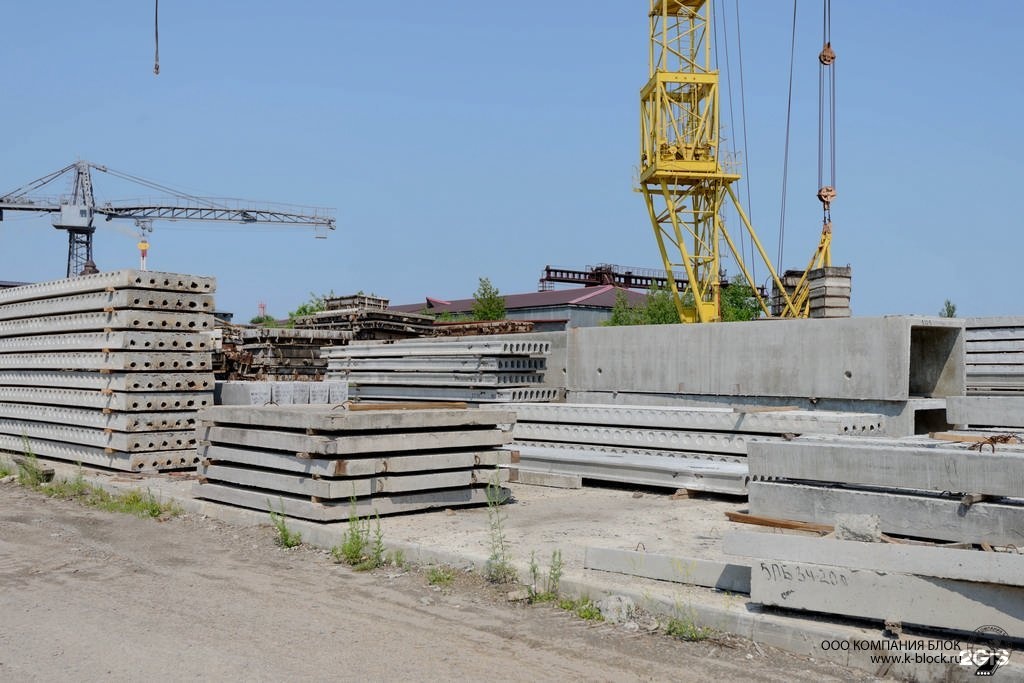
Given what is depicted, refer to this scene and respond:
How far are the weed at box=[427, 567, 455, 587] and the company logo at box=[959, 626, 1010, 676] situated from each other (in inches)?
131

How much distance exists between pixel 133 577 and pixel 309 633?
226 cm

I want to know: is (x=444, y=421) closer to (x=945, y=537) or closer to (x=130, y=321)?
(x=945, y=537)

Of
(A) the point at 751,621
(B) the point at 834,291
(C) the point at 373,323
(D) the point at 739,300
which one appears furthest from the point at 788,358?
(D) the point at 739,300

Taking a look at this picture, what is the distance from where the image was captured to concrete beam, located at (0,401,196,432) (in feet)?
38.1

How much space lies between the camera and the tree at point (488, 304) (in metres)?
45.7

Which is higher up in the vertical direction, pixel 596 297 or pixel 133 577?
pixel 596 297

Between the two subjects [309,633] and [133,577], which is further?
[133,577]

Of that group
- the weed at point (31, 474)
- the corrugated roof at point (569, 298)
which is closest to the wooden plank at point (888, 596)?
the weed at point (31, 474)

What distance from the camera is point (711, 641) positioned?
4.90 m

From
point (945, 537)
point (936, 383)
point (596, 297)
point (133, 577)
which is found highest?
point (596, 297)

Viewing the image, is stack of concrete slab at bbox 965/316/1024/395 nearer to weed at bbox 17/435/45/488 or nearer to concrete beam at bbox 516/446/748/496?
concrete beam at bbox 516/446/748/496

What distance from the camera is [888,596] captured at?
4.59m

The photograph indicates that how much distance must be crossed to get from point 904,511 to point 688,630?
5.93 ft

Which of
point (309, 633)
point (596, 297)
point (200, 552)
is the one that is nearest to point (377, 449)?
point (200, 552)
